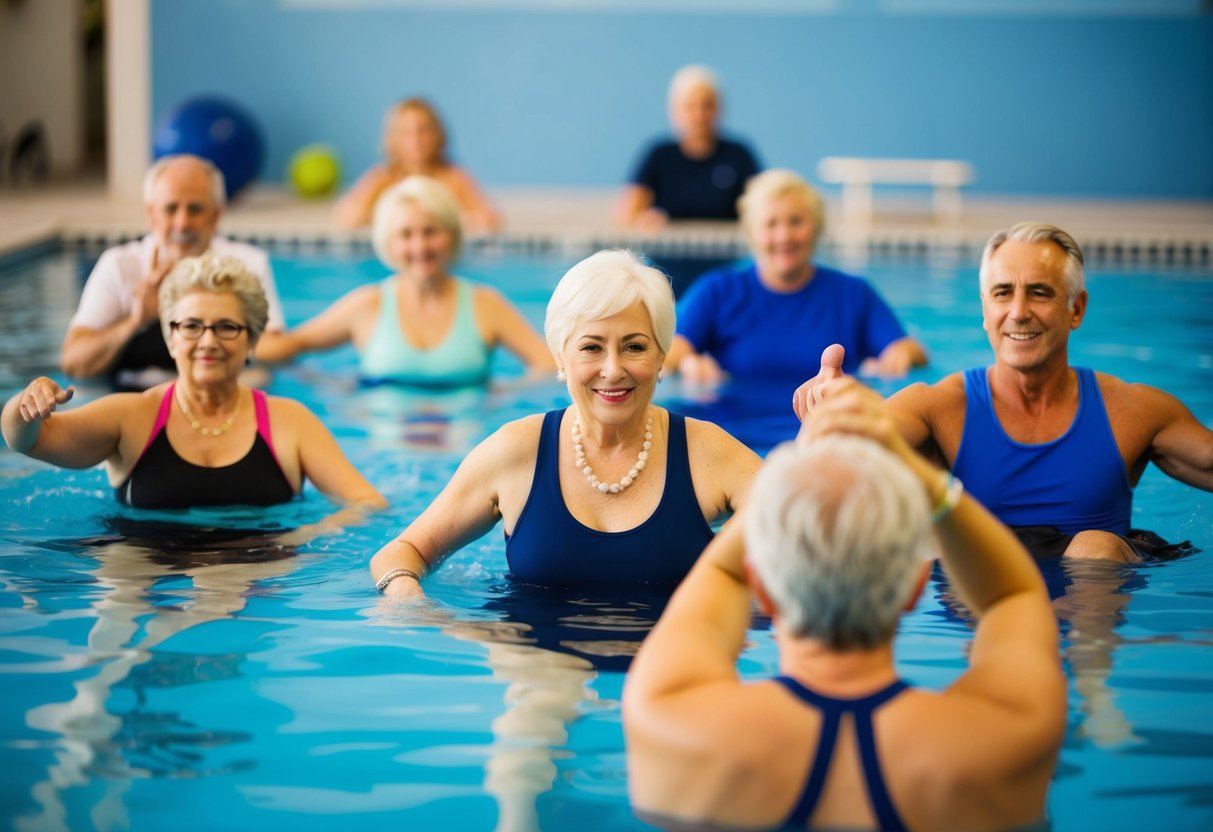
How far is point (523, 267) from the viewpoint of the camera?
11562 mm

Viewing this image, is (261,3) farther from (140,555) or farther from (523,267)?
(140,555)

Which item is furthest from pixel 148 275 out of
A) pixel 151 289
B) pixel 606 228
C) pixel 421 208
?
pixel 606 228

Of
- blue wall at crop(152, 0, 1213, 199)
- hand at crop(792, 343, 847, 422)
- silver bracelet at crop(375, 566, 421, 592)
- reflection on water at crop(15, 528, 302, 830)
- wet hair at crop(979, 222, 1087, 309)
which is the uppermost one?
blue wall at crop(152, 0, 1213, 199)

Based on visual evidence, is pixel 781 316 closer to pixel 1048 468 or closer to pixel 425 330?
pixel 425 330

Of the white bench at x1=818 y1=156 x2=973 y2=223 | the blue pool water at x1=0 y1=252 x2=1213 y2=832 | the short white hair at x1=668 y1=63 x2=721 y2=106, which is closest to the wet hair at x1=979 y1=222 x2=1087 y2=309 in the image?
the blue pool water at x1=0 y1=252 x2=1213 y2=832

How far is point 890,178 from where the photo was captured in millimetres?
14945

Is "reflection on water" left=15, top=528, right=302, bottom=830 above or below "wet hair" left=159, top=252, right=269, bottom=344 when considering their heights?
below

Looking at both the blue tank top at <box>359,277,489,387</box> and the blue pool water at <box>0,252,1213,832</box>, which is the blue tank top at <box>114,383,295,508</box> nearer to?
the blue pool water at <box>0,252,1213,832</box>

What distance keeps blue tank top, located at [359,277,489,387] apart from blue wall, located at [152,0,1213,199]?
915cm

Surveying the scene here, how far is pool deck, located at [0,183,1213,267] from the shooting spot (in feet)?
37.6

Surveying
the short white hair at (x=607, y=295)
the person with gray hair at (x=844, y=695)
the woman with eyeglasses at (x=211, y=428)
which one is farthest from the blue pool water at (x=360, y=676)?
the short white hair at (x=607, y=295)

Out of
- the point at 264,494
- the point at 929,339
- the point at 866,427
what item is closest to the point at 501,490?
the point at 264,494

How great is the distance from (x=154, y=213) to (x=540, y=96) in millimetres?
10027

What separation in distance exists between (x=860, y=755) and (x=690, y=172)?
9.11m
